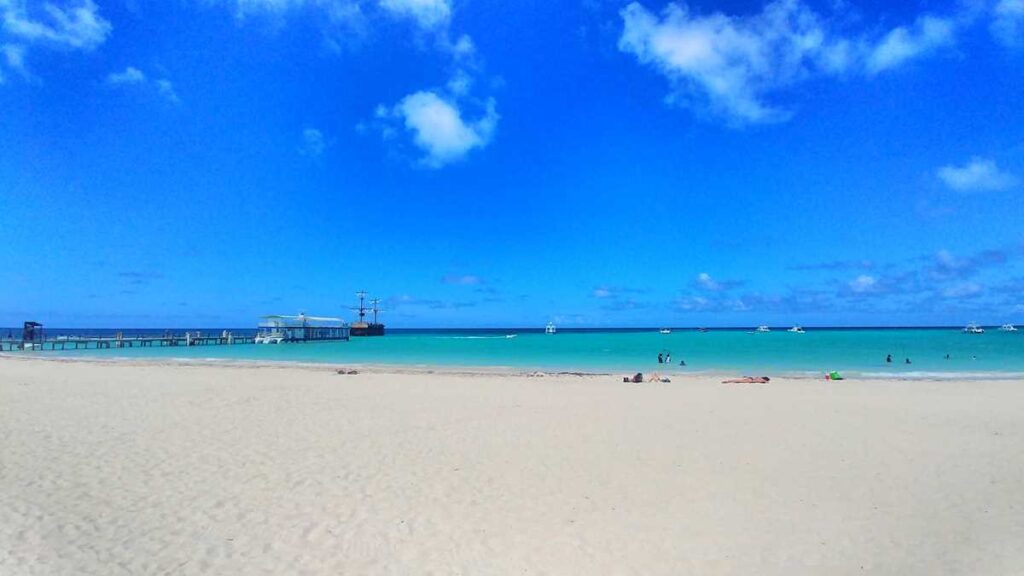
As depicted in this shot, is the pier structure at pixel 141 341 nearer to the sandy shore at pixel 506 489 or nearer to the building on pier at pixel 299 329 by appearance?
the building on pier at pixel 299 329

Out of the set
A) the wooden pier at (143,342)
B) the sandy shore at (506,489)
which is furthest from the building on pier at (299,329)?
the sandy shore at (506,489)

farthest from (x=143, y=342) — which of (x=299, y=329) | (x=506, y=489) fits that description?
(x=506, y=489)

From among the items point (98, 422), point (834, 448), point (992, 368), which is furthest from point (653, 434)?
point (992, 368)

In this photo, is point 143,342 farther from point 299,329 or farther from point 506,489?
point 506,489

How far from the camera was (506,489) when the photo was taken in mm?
6828

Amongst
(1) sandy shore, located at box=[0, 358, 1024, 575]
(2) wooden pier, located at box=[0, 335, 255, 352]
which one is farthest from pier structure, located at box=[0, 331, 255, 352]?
(1) sandy shore, located at box=[0, 358, 1024, 575]

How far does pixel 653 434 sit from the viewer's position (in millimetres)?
10125

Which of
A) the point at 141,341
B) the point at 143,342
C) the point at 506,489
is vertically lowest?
the point at 506,489

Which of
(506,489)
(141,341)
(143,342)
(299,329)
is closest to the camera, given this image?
(506,489)

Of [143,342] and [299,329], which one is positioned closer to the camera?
[143,342]

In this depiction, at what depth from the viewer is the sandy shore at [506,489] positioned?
193 inches

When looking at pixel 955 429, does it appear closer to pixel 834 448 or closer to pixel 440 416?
pixel 834 448

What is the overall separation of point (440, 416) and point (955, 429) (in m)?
10.0

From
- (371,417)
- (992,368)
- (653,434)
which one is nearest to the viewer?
(653,434)
